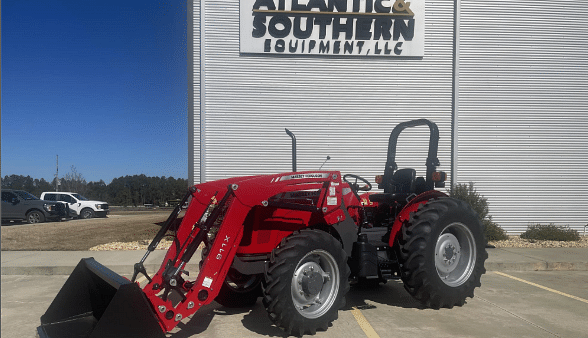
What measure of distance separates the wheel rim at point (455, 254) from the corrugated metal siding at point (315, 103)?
739 cm

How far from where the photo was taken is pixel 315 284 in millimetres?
4418

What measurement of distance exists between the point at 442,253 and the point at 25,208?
20.3m

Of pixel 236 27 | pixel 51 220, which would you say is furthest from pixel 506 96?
pixel 51 220

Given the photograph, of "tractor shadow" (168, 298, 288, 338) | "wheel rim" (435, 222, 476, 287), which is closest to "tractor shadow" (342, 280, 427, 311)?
"wheel rim" (435, 222, 476, 287)

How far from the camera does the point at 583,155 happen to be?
45.1ft

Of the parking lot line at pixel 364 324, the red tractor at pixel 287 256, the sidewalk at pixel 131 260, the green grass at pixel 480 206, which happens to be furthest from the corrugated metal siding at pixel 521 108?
the parking lot line at pixel 364 324

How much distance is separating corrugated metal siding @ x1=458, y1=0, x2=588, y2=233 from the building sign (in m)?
1.91

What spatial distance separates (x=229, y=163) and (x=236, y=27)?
13.7 feet

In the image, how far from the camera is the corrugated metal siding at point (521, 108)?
44.1 feet

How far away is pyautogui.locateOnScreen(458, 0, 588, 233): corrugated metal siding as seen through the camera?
1345cm

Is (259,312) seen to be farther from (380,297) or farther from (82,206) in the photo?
(82,206)

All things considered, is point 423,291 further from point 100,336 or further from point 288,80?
point 288,80

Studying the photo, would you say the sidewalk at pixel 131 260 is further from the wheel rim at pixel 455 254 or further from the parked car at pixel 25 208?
the parked car at pixel 25 208

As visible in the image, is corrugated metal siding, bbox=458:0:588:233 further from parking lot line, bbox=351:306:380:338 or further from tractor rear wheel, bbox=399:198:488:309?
parking lot line, bbox=351:306:380:338
